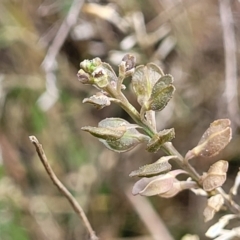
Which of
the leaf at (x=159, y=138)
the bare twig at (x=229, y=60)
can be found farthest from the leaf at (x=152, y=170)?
the bare twig at (x=229, y=60)

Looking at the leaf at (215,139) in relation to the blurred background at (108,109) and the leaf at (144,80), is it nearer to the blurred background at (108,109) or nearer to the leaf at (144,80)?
the leaf at (144,80)

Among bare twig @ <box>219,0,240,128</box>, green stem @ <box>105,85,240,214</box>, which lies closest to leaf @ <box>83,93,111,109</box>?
green stem @ <box>105,85,240,214</box>

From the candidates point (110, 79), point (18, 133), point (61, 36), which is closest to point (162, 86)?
point (110, 79)

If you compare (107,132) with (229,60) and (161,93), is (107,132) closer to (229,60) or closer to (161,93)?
(161,93)

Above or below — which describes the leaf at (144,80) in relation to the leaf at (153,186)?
above

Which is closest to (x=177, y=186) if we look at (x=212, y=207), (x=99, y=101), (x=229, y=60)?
(x=212, y=207)
